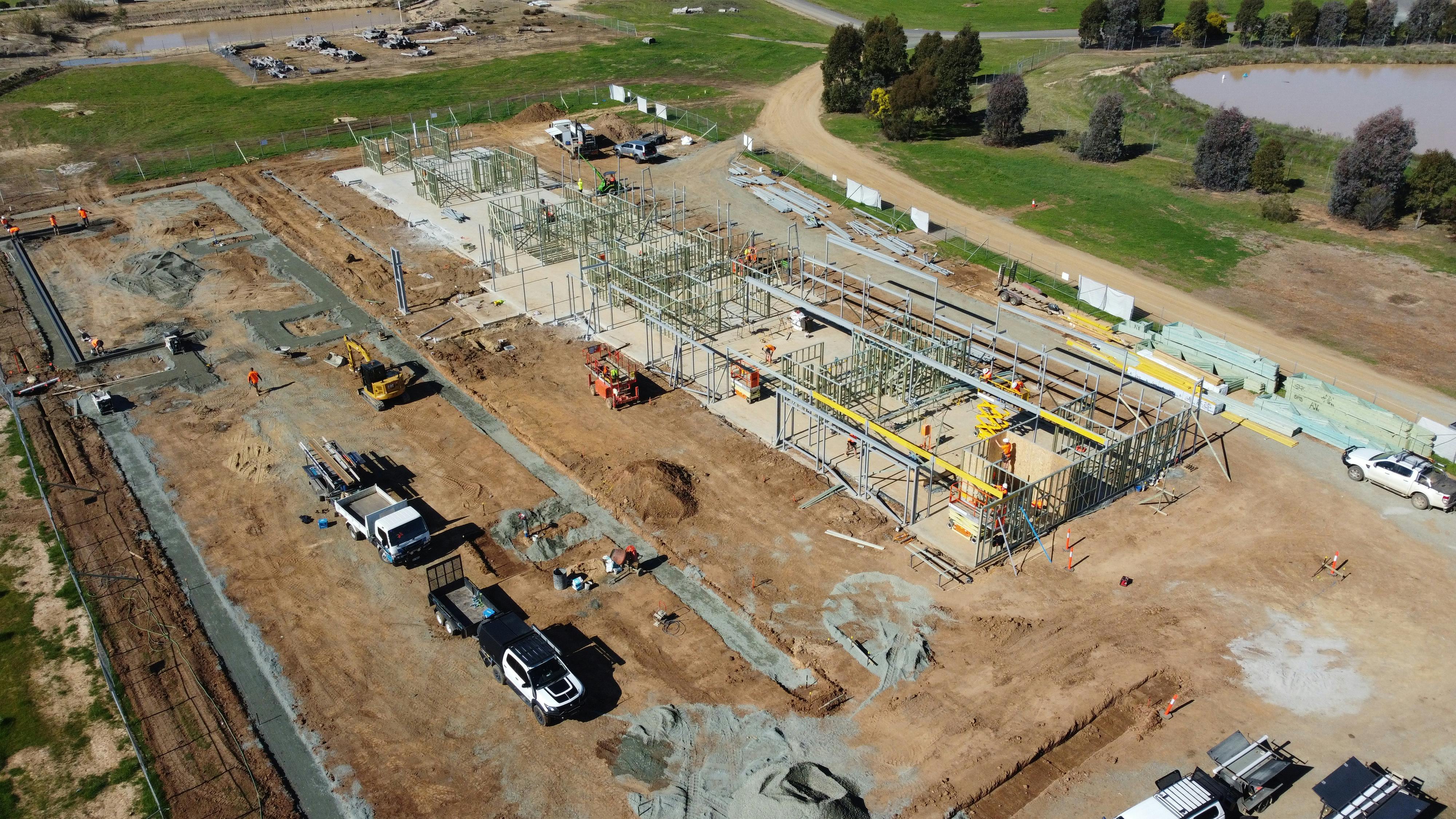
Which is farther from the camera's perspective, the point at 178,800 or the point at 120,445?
the point at 120,445

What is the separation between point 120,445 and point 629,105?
5483 cm

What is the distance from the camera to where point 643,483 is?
35156 mm

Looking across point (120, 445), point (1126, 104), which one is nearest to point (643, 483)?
point (120, 445)

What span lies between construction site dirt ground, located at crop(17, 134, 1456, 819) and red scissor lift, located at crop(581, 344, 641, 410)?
0.59 metres

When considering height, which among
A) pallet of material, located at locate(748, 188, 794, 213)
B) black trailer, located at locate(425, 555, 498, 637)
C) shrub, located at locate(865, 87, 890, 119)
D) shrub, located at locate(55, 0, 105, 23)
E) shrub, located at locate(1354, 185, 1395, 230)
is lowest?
black trailer, located at locate(425, 555, 498, 637)

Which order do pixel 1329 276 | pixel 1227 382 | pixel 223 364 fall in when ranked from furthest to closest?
1. pixel 1329 276
2. pixel 223 364
3. pixel 1227 382

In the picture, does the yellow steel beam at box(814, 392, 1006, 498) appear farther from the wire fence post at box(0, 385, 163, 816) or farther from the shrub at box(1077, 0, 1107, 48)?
the shrub at box(1077, 0, 1107, 48)

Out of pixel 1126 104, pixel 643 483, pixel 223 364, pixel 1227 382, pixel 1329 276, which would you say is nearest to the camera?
pixel 643 483

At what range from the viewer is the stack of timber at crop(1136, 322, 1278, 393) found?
140 ft

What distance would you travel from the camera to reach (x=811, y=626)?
29844 millimetres

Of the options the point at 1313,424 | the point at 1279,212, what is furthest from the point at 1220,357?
the point at 1279,212

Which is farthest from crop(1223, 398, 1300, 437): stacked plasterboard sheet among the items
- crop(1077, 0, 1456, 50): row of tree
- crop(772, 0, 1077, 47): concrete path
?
crop(1077, 0, 1456, 50): row of tree

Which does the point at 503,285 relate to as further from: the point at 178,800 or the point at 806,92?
the point at 806,92

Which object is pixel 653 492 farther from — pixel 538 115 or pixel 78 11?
pixel 78 11
